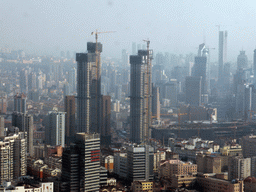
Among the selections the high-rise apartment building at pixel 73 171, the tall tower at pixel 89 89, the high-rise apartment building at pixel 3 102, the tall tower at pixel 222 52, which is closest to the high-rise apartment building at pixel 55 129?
the tall tower at pixel 89 89

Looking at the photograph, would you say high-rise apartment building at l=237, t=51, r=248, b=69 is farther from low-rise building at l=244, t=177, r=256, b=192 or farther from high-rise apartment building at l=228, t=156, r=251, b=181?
low-rise building at l=244, t=177, r=256, b=192

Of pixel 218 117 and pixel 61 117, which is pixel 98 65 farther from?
pixel 218 117

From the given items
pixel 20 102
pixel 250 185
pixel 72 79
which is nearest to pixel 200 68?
pixel 72 79

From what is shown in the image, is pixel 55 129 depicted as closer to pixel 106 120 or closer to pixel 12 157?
pixel 106 120

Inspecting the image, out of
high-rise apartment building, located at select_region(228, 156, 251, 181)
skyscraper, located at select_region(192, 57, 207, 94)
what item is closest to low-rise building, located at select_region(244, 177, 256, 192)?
high-rise apartment building, located at select_region(228, 156, 251, 181)

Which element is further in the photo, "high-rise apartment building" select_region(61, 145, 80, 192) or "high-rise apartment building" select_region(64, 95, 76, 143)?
"high-rise apartment building" select_region(64, 95, 76, 143)

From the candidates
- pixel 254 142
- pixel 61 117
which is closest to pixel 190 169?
pixel 254 142
